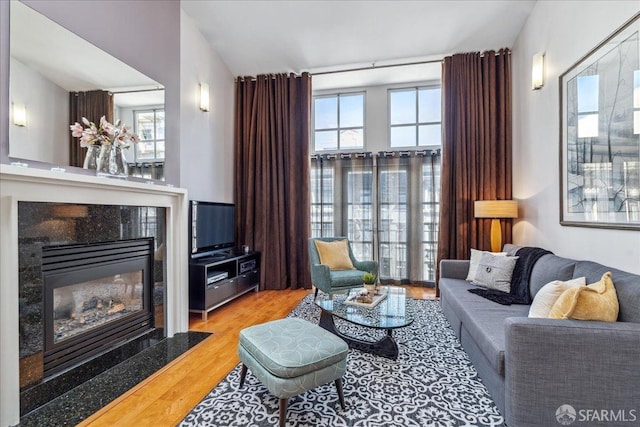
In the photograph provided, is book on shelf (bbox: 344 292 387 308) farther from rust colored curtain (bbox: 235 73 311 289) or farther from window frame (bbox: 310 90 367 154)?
window frame (bbox: 310 90 367 154)

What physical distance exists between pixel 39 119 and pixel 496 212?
4.15 metres

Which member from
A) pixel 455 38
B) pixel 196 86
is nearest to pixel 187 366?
pixel 196 86

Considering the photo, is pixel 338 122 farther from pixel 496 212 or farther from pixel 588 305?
pixel 588 305

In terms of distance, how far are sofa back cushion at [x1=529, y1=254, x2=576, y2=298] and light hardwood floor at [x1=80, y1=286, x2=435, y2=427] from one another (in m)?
2.40

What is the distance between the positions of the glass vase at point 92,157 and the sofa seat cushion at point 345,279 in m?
2.46

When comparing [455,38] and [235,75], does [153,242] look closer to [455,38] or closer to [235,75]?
[235,75]

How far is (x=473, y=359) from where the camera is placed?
84.4 inches

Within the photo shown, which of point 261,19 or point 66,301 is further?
point 261,19

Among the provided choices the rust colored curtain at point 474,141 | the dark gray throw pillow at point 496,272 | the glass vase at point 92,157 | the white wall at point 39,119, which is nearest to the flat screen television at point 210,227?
the glass vase at point 92,157

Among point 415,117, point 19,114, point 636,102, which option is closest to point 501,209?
point 636,102

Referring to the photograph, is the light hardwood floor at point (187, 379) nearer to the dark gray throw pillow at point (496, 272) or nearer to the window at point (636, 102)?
the dark gray throw pillow at point (496, 272)

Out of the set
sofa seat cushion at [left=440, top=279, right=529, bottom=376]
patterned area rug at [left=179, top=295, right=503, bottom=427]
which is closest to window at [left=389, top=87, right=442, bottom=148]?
sofa seat cushion at [left=440, top=279, right=529, bottom=376]

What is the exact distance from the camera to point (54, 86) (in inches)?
80.9

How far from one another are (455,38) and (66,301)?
4.74 metres
